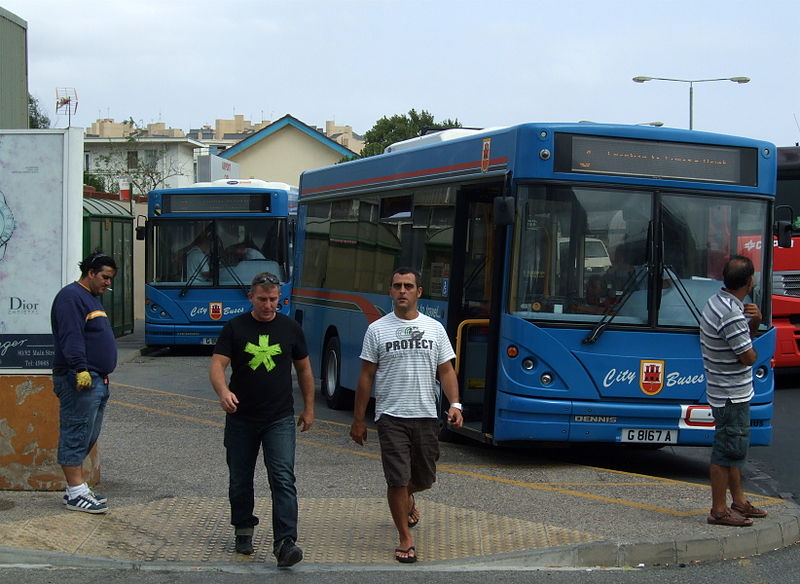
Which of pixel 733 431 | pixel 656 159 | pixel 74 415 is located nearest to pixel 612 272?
pixel 656 159

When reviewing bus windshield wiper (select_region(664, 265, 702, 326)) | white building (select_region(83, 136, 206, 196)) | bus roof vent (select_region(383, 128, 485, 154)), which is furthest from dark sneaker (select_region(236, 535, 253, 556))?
white building (select_region(83, 136, 206, 196))

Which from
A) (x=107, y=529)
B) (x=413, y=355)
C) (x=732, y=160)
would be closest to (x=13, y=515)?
(x=107, y=529)

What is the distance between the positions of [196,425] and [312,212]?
426 centimetres

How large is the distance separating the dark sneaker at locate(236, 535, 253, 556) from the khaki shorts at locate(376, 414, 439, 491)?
0.94 metres

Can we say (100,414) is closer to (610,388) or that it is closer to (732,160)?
(610,388)

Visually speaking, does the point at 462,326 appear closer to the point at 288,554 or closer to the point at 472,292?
the point at 472,292

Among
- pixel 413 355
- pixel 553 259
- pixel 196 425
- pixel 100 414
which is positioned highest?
pixel 553 259

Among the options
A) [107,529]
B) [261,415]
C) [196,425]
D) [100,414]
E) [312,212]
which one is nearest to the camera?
[261,415]

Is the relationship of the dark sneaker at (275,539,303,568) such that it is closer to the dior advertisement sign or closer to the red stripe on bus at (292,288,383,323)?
the dior advertisement sign

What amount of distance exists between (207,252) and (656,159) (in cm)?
1222

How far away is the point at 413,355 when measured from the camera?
6.78 m

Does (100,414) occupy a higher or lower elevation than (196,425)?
higher

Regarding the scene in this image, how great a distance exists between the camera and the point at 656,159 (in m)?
9.78

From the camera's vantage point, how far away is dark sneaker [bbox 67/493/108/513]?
768 cm
